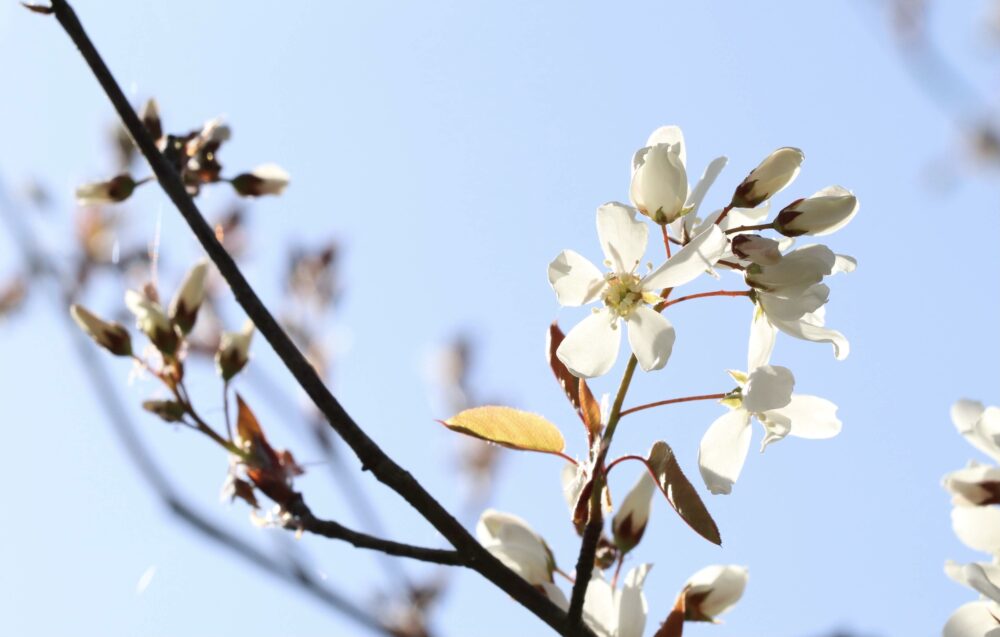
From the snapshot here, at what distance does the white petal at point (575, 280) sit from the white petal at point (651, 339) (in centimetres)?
8

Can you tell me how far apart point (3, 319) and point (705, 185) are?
2.66 metres

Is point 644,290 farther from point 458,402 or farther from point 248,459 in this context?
point 458,402

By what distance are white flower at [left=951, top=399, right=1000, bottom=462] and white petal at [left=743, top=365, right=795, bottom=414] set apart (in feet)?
1.49

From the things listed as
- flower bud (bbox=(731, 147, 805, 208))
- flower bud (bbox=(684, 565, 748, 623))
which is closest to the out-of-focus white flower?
flower bud (bbox=(684, 565, 748, 623))

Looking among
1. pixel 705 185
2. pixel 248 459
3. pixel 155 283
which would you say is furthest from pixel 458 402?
pixel 705 185

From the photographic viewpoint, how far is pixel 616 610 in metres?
1.26

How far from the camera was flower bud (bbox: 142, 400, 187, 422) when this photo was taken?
135cm

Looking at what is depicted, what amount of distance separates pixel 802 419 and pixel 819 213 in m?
0.24

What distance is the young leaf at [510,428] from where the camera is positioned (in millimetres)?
1119

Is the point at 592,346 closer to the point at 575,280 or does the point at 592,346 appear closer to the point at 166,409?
the point at 575,280

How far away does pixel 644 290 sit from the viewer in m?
1.12

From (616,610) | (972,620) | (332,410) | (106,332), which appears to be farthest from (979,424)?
(106,332)

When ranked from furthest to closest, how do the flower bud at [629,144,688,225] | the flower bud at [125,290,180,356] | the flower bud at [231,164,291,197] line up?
1. the flower bud at [231,164,291,197]
2. the flower bud at [125,290,180,356]
3. the flower bud at [629,144,688,225]

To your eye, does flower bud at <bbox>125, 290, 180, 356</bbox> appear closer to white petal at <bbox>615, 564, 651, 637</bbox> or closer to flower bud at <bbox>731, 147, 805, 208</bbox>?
white petal at <bbox>615, 564, 651, 637</bbox>
